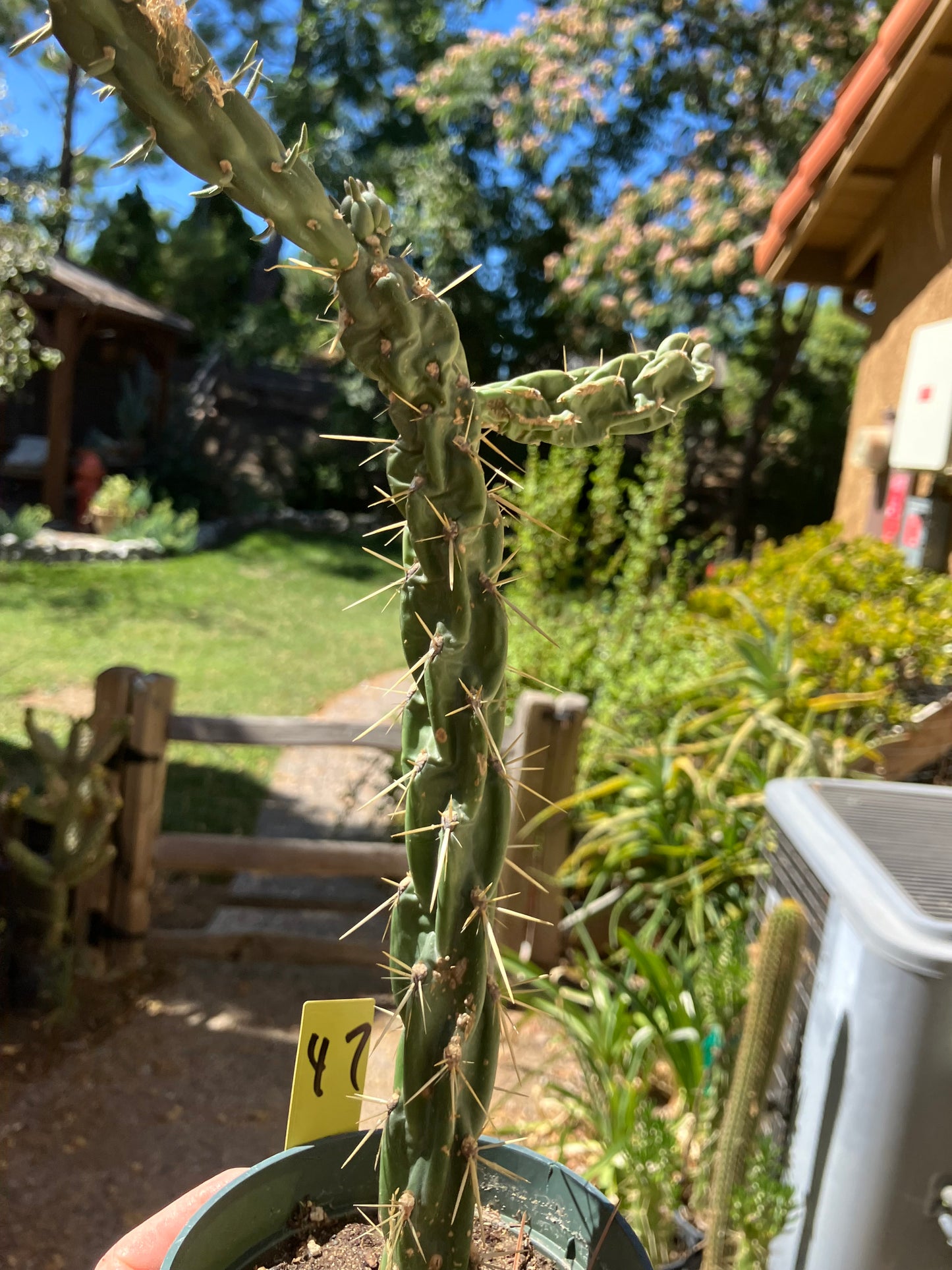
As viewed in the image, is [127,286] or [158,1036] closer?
[158,1036]

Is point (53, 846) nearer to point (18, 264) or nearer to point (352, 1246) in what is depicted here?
point (352, 1246)

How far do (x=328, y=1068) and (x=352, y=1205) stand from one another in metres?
0.17

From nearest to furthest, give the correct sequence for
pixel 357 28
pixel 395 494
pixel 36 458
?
pixel 395 494 < pixel 36 458 < pixel 357 28

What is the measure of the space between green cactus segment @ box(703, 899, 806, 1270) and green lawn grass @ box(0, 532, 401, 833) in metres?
3.70

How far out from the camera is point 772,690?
354 centimetres

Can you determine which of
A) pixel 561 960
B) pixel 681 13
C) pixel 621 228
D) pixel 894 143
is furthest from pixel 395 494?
pixel 681 13

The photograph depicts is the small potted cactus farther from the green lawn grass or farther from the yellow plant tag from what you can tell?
the yellow plant tag

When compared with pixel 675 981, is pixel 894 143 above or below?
above

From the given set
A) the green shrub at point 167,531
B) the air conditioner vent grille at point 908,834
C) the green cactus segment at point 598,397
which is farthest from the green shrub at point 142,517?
the green cactus segment at point 598,397

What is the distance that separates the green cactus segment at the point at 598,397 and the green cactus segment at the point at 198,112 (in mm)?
238

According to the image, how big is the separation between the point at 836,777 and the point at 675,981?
82 centimetres

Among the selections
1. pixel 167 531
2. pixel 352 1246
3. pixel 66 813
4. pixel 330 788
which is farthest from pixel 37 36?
pixel 167 531

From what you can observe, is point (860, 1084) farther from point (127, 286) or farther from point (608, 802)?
point (127, 286)

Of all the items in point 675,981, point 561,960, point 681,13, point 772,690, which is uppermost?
point 681,13
